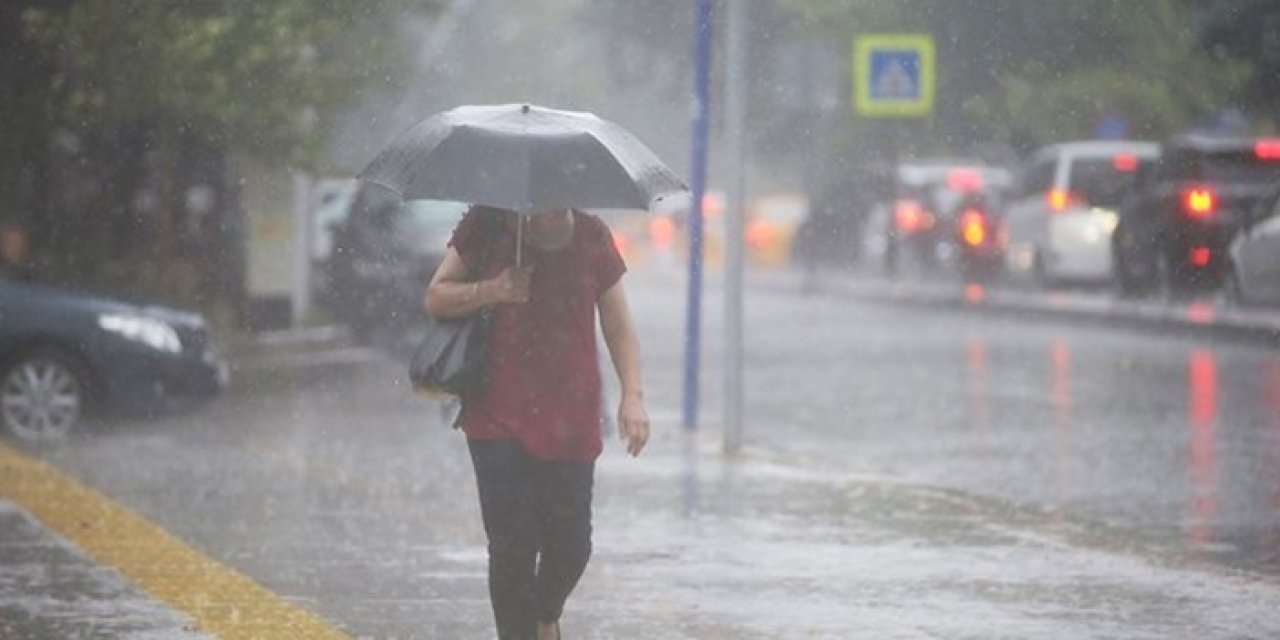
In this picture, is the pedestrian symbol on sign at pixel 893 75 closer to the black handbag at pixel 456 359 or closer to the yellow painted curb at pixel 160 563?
the yellow painted curb at pixel 160 563

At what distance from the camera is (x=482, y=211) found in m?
8.86

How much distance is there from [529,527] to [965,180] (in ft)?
133

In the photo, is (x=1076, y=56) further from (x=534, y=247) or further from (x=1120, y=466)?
(x=534, y=247)

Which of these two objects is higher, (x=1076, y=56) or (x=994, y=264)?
(x=1076, y=56)

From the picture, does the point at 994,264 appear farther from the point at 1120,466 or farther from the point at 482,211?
the point at 482,211

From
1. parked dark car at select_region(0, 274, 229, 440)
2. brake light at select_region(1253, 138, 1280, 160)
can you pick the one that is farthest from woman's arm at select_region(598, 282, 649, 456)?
brake light at select_region(1253, 138, 1280, 160)

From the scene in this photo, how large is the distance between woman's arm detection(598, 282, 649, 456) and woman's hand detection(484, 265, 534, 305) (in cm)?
32

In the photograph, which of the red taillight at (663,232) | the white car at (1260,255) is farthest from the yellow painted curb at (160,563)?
the red taillight at (663,232)

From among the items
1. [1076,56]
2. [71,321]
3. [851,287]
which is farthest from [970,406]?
[851,287]

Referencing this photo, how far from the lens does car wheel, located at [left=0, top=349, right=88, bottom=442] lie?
753 inches

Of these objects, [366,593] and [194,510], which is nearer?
[366,593]

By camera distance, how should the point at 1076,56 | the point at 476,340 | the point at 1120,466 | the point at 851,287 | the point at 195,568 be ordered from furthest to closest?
the point at 851,287 < the point at 1076,56 < the point at 1120,466 < the point at 195,568 < the point at 476,340

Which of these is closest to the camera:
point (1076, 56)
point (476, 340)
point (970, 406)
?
point (476, 340)

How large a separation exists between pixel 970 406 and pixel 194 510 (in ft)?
27.3
